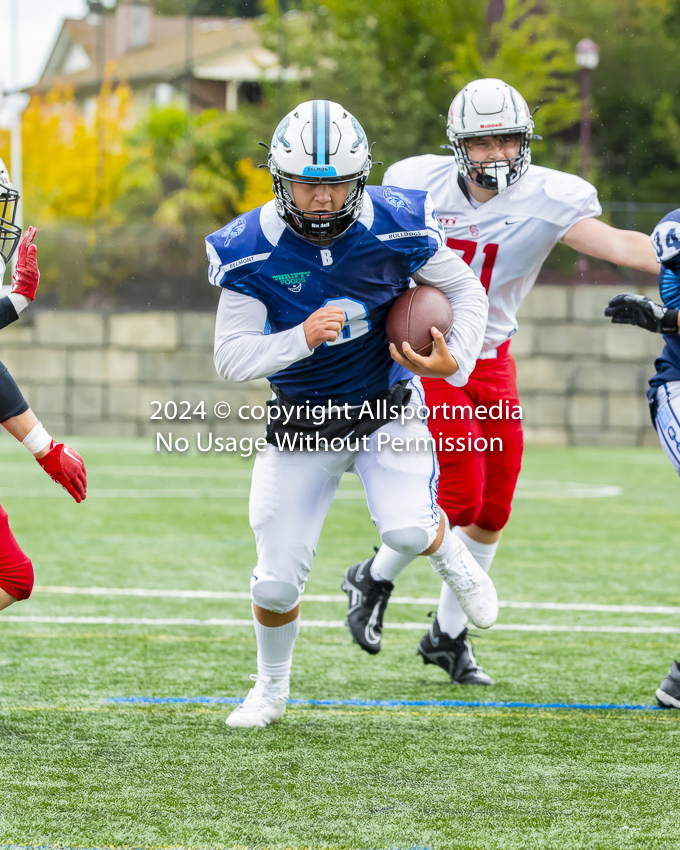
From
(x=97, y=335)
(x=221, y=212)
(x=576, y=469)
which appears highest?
(x=221, y=212)

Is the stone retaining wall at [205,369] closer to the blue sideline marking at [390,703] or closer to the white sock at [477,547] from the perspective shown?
the white sock at [477,547]

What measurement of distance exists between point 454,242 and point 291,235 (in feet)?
4.01

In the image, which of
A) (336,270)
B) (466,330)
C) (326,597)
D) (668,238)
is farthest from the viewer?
(326,597)

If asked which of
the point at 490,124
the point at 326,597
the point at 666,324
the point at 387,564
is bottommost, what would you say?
the point at 326,597

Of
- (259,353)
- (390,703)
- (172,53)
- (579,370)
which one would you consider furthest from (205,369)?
(259,353)

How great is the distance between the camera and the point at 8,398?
342 centimetres

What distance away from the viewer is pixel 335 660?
183 inches

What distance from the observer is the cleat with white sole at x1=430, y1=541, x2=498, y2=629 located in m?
3.74

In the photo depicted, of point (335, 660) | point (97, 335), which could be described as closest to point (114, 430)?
point (97, 335)

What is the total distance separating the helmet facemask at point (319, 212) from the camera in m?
3.32

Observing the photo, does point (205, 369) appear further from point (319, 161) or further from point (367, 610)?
point (319, 161)

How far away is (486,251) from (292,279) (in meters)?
1.26

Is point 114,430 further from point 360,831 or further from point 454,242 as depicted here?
point 360,831

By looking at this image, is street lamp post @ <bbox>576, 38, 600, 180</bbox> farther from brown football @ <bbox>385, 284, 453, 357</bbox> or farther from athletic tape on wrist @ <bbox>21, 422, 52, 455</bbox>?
athletic tape on wrist @ <bbox>21, 422, 52, 455</bbox>
